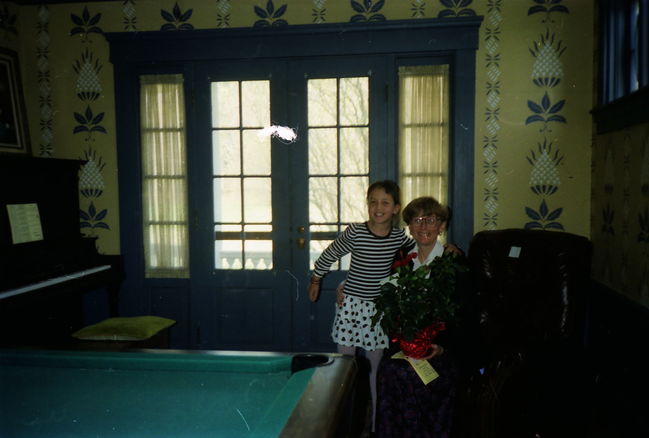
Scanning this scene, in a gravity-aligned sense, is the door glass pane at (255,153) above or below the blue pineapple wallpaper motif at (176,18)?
below

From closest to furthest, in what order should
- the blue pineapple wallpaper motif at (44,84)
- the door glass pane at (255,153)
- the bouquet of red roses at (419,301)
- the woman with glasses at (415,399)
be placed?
1. the bouquet of red roses at (419,301)
2. the woman with glasses at (415,399)
3. the door glass pane at (255,153)
4. the blue pineapple wallpaper motif at (44,84)

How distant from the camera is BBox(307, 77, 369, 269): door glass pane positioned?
371cm

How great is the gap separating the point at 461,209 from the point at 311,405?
2.55m

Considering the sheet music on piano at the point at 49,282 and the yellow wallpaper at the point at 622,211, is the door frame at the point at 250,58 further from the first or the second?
the yellow wallpaper at the point at 622,211

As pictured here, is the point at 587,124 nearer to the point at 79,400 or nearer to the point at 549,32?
the point at 549,32

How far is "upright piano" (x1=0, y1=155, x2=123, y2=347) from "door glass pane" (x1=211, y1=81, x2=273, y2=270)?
0.87 metres

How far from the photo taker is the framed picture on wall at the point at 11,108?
3531 mm

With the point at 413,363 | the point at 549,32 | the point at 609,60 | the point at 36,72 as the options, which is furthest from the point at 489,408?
the point at 36,72

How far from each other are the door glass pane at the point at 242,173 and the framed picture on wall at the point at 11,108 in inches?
56.1

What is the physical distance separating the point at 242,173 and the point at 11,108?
175cm

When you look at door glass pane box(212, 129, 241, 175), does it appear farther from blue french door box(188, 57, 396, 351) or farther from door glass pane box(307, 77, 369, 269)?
door glass pane box(307, 77, 369, 269)

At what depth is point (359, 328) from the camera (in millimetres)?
2727

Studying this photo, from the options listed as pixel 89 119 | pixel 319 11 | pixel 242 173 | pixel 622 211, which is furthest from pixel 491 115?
pixel 89 119

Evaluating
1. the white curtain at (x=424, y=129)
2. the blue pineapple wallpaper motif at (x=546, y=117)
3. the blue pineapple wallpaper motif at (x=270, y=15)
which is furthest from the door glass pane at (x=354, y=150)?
the blue pineapple wallpaper motif at (x=546, y=117)
